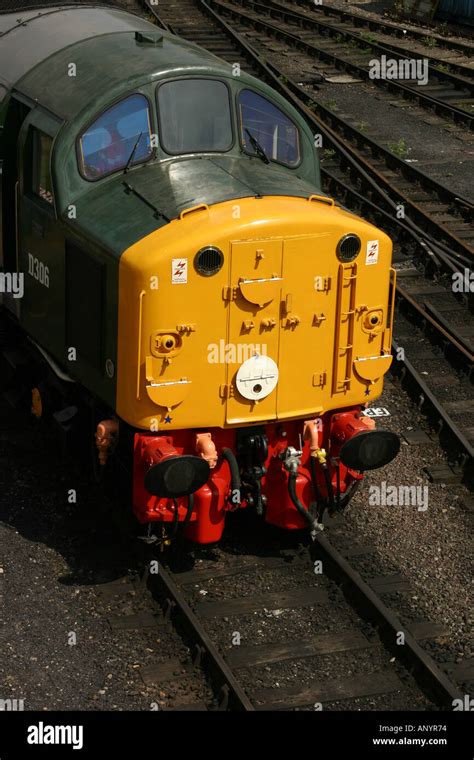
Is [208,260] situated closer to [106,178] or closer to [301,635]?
[106,178]

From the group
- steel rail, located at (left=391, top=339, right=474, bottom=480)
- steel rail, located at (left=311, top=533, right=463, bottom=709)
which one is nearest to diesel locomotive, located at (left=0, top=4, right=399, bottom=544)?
steel rail, located at (left=311, top=533, right=463, bottom=709)

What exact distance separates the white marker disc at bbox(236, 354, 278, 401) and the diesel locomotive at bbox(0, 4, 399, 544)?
0.01m

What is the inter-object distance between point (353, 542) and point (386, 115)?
42.3 feet

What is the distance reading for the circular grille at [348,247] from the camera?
9359 millimetres

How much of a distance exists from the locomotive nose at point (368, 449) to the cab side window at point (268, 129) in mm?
2479

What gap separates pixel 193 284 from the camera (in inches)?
351

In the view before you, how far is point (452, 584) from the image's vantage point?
9906 millimetres

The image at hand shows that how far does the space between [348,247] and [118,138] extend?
6.85 feet

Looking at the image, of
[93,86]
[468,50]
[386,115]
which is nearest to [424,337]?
[93,86]

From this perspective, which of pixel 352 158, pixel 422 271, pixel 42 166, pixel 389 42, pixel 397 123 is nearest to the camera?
pixel 42 166
